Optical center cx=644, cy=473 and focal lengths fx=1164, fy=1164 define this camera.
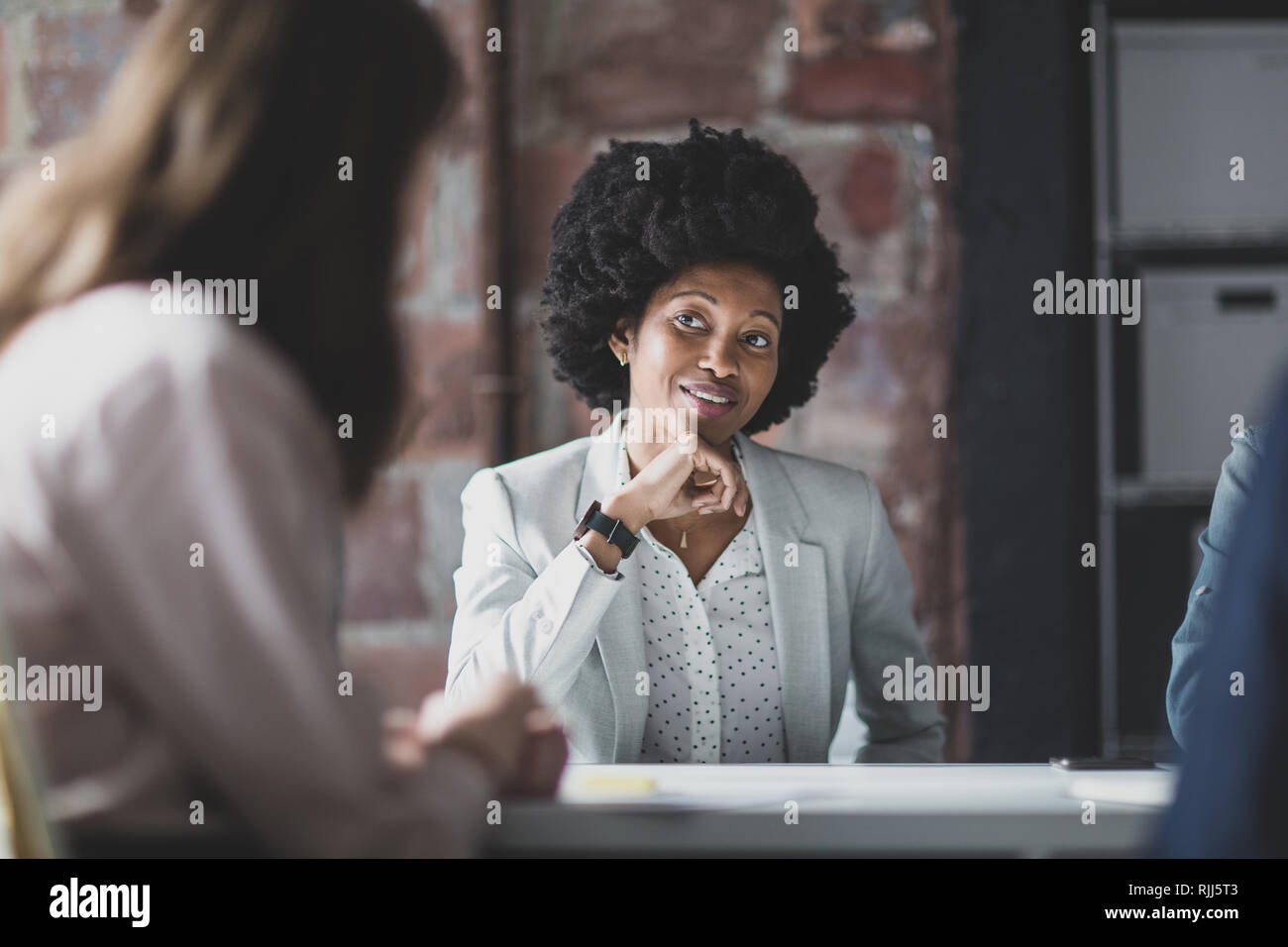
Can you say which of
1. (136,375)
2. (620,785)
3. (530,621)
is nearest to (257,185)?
(136,375)

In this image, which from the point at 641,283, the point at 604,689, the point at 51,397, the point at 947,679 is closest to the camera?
the point at 51,397

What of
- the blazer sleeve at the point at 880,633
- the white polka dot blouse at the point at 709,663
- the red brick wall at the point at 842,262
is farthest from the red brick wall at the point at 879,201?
the white polka dot blouse at the point at 709,663

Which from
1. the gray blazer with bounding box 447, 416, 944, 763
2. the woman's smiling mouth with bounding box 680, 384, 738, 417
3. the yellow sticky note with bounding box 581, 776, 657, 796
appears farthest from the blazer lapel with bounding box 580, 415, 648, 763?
the yellow sticky note with bounding box 581, 776, 657, 796

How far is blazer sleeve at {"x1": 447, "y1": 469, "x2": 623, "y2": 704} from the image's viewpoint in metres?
1.36

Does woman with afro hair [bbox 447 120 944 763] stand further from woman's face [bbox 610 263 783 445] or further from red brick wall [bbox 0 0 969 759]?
red brick wall [bbox 0 0 969 759]

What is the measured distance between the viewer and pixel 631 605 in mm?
1500

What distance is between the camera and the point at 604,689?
1475 millimetres

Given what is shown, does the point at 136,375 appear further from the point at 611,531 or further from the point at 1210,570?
the point at 1210,570

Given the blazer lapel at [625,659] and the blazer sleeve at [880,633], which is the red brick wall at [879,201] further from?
the blazer lapel at [625,659]

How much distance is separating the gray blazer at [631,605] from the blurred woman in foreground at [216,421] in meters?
0.52
